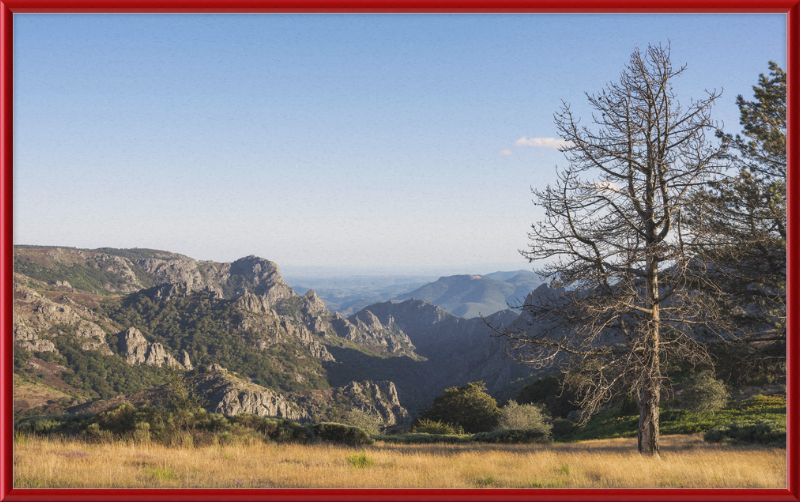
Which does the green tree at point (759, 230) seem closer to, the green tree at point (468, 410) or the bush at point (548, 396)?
the green tree at point (468, 410)

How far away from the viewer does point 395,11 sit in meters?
5.61

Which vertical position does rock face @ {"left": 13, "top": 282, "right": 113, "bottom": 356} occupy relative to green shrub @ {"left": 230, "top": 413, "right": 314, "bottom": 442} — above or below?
below

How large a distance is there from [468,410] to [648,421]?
38.2 meters

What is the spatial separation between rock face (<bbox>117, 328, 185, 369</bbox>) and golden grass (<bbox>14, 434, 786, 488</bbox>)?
151465 millimetres

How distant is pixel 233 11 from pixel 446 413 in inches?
1877

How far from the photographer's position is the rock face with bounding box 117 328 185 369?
142125mm

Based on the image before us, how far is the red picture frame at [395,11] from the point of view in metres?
5.38

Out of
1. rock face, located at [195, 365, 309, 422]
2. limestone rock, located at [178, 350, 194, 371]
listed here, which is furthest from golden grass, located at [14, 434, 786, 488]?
limestone rock, located at [178, 350, 194, 371]

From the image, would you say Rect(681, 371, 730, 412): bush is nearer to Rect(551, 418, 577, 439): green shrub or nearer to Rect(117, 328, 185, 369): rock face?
Rect(551, 418, 577, 439): green shrub

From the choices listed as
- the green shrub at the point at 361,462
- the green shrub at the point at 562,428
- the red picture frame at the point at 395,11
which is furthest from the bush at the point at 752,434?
the green shrub at the point at 562,428

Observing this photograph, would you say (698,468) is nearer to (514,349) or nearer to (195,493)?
(514,349)

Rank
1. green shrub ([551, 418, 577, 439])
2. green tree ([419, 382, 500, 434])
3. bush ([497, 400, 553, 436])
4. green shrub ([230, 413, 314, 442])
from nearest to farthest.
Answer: green shrub ([230, 413, 314, 442]) → bush ([497, 400, 553, 436]) → green shrub ([551, 418, 577, 439]) → green tree ([419, 382, 500, 434])

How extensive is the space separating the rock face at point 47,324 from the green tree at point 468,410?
120862 millimetres

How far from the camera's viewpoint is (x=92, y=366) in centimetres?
12606
